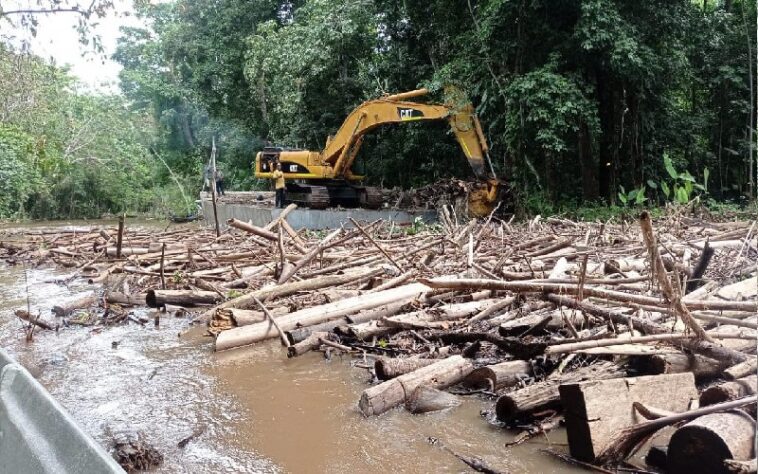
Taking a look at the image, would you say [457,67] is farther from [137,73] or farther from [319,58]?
[137,73]

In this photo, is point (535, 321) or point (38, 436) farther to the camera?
point (535, 321)

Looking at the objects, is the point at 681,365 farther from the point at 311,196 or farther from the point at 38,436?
the point at 311,196

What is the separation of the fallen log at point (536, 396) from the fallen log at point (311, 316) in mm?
2583

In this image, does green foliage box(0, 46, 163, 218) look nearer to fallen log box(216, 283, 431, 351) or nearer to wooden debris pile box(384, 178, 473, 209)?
wooden debris pile box(384, 178, 473, 209)

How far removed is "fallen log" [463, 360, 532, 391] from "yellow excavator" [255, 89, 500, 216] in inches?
446

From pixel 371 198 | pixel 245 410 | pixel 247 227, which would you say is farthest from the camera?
pixel 371 198

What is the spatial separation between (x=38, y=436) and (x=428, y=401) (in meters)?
2.37

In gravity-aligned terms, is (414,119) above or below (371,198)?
above

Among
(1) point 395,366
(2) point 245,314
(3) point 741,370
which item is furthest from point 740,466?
(2) point 245,314

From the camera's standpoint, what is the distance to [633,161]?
678 inches

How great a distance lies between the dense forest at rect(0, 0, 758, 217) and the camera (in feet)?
49.2

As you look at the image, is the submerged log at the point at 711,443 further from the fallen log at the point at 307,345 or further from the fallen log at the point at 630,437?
the fallen log at the point at 307,345

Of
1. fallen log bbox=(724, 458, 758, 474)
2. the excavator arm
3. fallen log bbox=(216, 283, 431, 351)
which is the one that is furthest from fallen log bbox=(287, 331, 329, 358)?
the excavator arm

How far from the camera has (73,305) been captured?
319 inches
